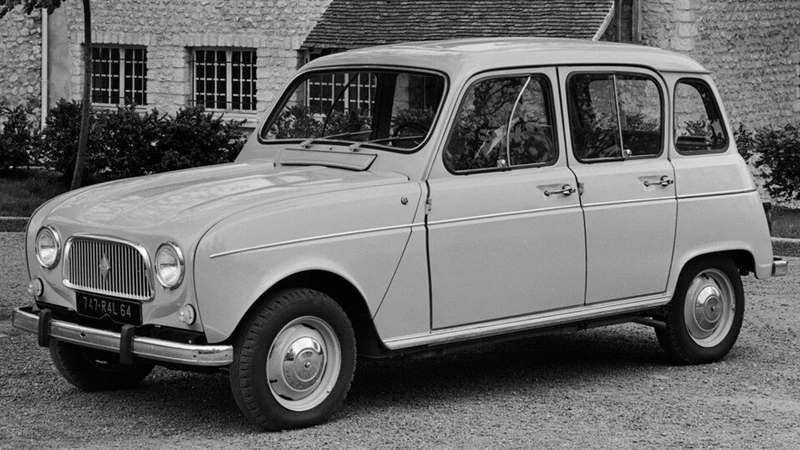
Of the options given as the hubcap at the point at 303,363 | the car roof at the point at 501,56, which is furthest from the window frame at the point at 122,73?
the hubcap at the point at 303,363

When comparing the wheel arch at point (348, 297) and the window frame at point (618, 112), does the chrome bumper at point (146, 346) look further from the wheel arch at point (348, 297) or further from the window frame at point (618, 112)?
the window frame at point (618, 112)

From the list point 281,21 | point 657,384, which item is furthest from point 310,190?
point 281,21

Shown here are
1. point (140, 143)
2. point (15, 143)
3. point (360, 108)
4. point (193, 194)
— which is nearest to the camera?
point (193, 194)

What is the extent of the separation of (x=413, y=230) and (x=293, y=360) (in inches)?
35.4

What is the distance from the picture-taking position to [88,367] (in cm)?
792

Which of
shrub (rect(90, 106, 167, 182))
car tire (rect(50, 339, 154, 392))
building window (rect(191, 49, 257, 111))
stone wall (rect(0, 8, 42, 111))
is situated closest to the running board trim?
car tire (rect(50, 339, 154, 392))

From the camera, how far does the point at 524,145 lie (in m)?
7.92

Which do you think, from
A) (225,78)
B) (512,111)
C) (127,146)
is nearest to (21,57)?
(225,78)

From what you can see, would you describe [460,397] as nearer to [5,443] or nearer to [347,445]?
[347,445]

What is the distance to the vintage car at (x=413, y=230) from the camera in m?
6.84

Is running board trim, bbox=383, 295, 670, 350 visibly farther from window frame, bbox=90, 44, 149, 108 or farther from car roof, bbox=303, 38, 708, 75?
window frame, bbox=90, 44, 149, 108

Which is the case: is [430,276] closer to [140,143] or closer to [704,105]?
[704,105]

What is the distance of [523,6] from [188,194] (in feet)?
51.5

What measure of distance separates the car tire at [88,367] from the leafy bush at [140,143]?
35.8 ft
